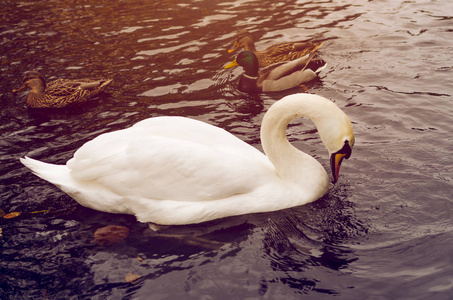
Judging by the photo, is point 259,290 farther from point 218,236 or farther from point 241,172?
point 241,172

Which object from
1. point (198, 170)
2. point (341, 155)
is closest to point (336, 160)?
point (341, 155)

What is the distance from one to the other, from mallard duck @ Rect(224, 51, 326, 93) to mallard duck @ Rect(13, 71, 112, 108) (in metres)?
2.59

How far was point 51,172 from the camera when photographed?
5582 mm

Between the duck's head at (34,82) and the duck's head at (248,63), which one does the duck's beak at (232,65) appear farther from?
the duck's head at (34,82)

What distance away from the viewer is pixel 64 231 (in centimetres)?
529

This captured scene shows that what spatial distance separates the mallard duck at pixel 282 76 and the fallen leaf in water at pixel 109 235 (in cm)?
469

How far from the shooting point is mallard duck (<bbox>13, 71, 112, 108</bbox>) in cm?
865

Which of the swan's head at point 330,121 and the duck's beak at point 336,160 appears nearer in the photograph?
the swan's head at point 330,121

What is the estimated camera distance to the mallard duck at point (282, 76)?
30.1 ft

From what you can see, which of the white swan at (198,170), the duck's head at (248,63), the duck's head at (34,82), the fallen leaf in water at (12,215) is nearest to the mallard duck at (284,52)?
the duck's head at (248,63)

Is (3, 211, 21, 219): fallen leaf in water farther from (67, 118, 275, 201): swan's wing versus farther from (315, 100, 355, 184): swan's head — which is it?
(315, 100, 355, 184): swan's head

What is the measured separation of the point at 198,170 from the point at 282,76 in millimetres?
4688

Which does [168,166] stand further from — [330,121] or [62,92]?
[62,92]

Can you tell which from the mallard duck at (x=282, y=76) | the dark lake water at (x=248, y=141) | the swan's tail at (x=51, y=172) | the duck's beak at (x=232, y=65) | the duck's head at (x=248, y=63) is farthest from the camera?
the duck's beak at (x=232, y=65)
